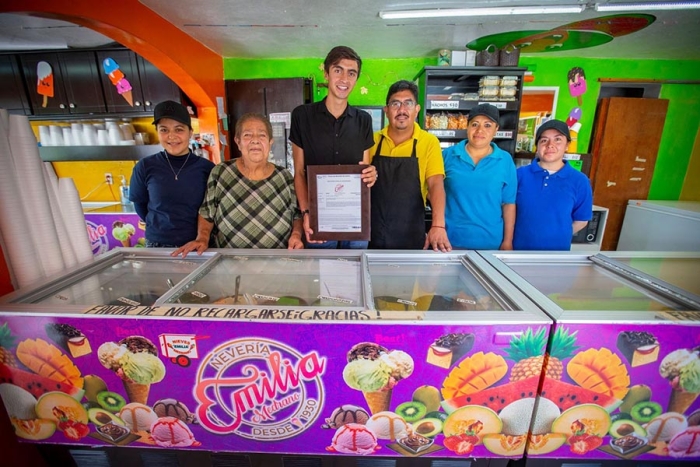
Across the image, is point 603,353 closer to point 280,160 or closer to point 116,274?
point 116,274

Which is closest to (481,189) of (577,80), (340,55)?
(340,55)

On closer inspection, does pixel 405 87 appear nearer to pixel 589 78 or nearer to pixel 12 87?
pixel 589 78

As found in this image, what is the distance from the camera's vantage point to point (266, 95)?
4582mm

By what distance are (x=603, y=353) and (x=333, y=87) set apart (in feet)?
5.36

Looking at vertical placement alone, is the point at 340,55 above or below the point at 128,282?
above

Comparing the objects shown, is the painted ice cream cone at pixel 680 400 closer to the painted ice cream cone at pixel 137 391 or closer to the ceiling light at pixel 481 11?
the painted ice cream cone at pixel 137 391

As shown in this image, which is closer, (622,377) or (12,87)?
(622,377)

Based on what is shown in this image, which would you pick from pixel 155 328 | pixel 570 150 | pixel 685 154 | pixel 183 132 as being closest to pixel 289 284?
pixel 155 328

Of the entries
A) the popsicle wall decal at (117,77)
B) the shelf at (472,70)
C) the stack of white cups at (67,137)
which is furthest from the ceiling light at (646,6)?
the stack of white cups at (67,137)

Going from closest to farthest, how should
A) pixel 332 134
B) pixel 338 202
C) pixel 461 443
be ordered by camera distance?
pixel 461 443, pixel 338 202, pixel 332 134

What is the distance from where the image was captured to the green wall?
4500 millimetres

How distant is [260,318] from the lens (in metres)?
0.87

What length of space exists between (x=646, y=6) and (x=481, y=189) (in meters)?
2.67

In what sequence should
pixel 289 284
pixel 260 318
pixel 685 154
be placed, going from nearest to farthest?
pixel 260 318
pixel 289 284
pixel 685 154
